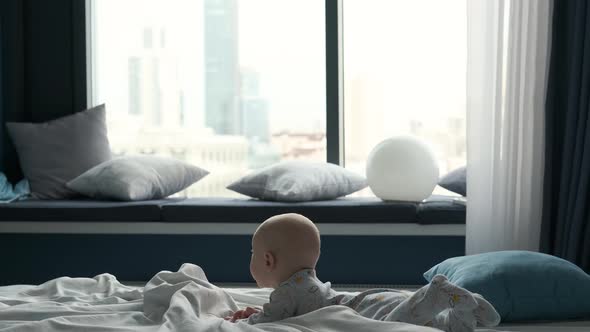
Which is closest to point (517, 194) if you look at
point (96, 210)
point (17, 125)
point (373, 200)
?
point (373, 200)

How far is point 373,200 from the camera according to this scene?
4.31m

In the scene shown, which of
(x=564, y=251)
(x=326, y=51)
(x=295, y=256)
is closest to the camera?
(x=295, y=256)

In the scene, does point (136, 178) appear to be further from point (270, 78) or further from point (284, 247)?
point (284, 247)

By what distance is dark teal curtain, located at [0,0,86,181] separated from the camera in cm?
502

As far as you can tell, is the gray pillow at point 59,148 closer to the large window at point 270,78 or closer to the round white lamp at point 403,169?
the large window at point 270,78

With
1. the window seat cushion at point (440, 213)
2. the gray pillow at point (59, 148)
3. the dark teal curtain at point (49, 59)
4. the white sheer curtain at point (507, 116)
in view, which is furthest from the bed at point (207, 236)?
the dark teal curtain at point (49, 59)

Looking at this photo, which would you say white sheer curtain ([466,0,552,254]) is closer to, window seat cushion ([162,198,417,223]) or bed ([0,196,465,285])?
bed ([0,196,465,285])

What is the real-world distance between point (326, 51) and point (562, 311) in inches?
106

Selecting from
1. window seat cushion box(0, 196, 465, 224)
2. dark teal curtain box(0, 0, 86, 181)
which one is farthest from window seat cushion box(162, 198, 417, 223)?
dark teal curtain box(0, 0, 86, 181)

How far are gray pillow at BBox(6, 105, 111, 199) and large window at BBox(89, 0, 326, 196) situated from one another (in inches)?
9.9

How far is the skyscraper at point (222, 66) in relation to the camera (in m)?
4.94

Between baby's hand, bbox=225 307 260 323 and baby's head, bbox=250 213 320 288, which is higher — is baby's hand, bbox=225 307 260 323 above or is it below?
below

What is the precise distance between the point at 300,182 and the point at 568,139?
1.21 m

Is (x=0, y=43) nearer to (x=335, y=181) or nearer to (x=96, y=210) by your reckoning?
(x=96, y=210)
